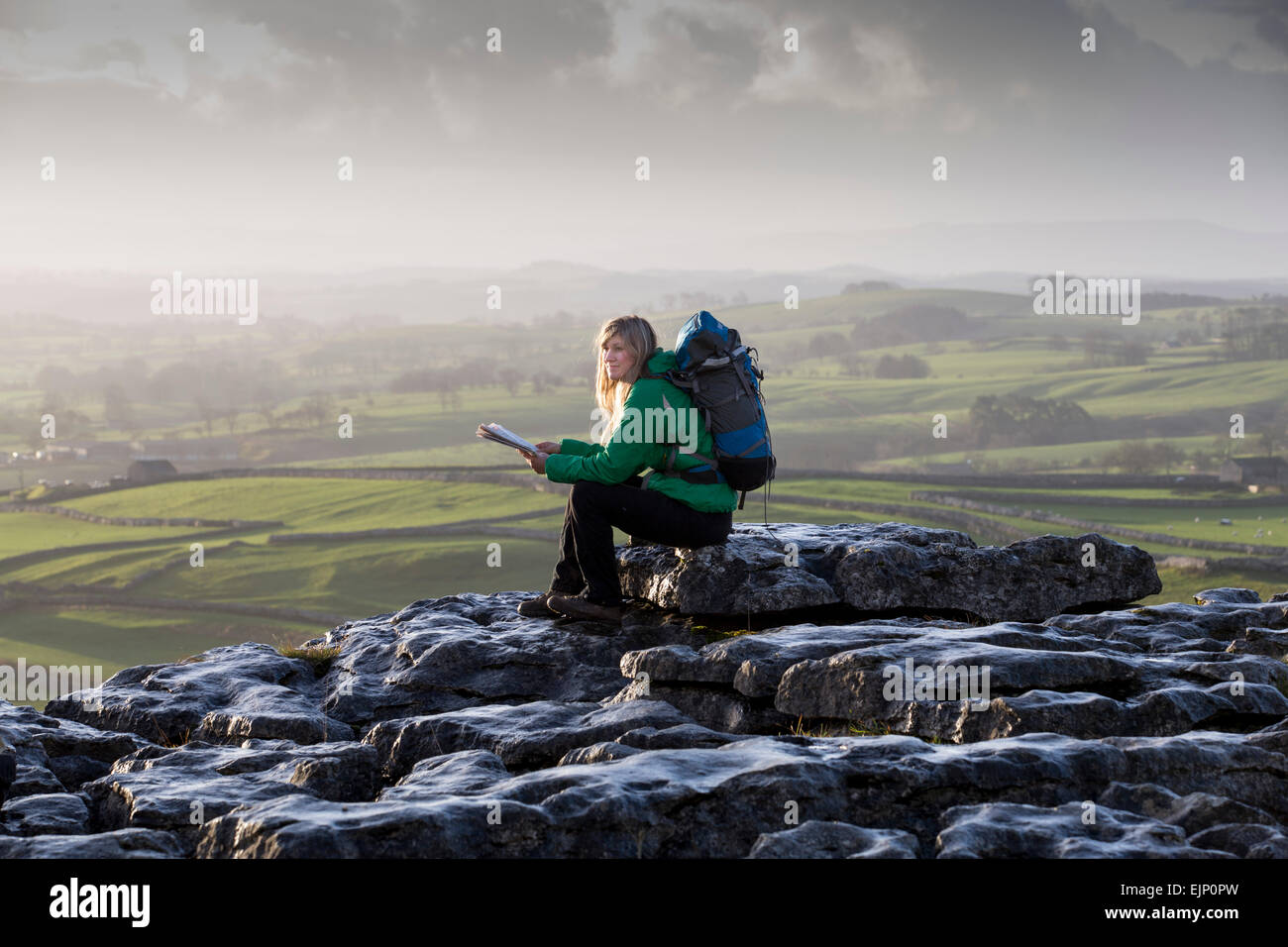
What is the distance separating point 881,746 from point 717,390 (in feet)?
15.8

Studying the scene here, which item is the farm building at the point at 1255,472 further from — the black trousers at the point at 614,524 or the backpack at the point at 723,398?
the black trousers at the point at 614,524

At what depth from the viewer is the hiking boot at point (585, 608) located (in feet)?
42.5

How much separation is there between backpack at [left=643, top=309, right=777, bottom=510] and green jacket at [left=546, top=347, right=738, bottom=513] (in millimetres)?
81

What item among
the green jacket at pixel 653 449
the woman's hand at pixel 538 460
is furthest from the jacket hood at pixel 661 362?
the woman's hand at pixel 538 460

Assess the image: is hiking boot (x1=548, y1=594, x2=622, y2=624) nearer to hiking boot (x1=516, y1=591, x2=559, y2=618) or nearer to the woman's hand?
hiking boot (x1=516, y1=591, x2=559, y2=618)

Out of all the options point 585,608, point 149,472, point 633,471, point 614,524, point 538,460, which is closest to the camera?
point 633,471

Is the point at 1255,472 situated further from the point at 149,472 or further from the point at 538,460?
the point at 149,472

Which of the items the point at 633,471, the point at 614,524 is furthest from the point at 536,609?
the point at 633,471

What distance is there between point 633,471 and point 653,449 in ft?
1.10

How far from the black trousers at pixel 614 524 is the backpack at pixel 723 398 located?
1.51ft

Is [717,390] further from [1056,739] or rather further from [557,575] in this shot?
[1056,739]

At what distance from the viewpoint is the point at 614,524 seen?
41.1ft
